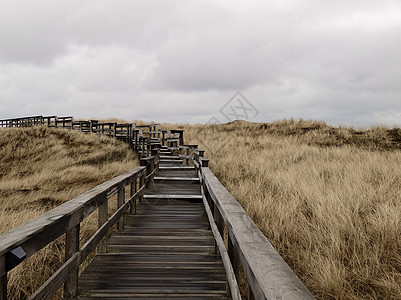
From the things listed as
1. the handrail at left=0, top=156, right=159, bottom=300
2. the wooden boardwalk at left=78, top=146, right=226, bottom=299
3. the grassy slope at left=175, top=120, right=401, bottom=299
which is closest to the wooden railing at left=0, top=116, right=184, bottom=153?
the grassy slope at left=175, top=120, right=401, bottom=299

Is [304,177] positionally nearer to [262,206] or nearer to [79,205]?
[262,206]

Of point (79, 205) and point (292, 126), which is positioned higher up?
point (292, 126)

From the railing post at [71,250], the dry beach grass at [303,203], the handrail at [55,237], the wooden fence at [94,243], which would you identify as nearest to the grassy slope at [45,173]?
the dry beach grass at [303,203]

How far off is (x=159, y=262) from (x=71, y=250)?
155cm

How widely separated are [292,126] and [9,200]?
898 inches

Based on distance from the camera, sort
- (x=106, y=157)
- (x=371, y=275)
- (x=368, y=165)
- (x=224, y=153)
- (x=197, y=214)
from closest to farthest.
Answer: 1. (x=371, y=275)
2. (x=197, y=214)
3. (x=368, y=165)
4. (x=224, y=153)
5. (x=106, y=157)

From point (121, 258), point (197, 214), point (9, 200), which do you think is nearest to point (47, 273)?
point (121, 258)

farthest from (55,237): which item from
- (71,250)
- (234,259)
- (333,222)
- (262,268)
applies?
(333,222)

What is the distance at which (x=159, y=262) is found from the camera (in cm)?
411

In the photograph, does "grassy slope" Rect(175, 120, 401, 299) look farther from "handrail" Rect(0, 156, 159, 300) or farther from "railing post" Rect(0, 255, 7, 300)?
"railing post" Rect(0, 255, 7, 300)

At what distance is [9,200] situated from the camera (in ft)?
28.6

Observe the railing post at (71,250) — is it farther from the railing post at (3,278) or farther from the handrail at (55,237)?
the railing post at (3,278)

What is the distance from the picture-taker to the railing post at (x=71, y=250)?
2.81 m

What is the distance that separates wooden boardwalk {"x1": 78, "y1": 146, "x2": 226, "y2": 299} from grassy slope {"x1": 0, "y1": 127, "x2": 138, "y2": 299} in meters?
0.83
